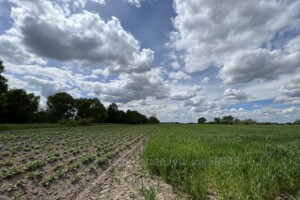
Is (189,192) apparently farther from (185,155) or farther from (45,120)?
(45,120)

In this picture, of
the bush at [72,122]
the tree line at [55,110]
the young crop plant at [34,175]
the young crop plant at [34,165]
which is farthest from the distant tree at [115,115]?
the young crop plant at [34,175]

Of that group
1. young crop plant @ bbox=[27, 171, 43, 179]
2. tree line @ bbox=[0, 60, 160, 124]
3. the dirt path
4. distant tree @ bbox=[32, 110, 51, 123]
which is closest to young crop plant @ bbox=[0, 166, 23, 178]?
young crop plant @ bbox=[27, 171, 43, 179]

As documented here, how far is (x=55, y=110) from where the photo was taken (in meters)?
94.2

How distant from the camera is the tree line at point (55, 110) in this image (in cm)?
5944

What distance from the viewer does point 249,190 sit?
5523 mm

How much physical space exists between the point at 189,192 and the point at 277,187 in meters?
2.12

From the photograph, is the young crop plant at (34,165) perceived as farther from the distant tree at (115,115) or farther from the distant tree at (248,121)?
the distant tree at (248,121)

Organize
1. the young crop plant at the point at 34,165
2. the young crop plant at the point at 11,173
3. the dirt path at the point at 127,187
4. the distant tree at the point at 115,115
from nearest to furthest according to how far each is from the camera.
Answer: the dirt path at the point at 127,187 < the young crop plant at the point at 11,173 < the young crop plant at the point at 34,165 < the distant tree at the point at 115,115

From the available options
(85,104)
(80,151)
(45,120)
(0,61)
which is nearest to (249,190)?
(80,151)

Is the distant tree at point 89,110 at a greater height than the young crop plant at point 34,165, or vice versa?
the distant tree at point 89,110

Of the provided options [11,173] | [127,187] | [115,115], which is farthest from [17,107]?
[115,115]

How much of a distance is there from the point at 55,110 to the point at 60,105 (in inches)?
108

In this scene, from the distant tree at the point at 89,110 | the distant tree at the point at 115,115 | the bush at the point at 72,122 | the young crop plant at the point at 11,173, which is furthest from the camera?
the distant tree at the point at 115,115

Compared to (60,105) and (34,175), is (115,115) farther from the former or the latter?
(34,175)
